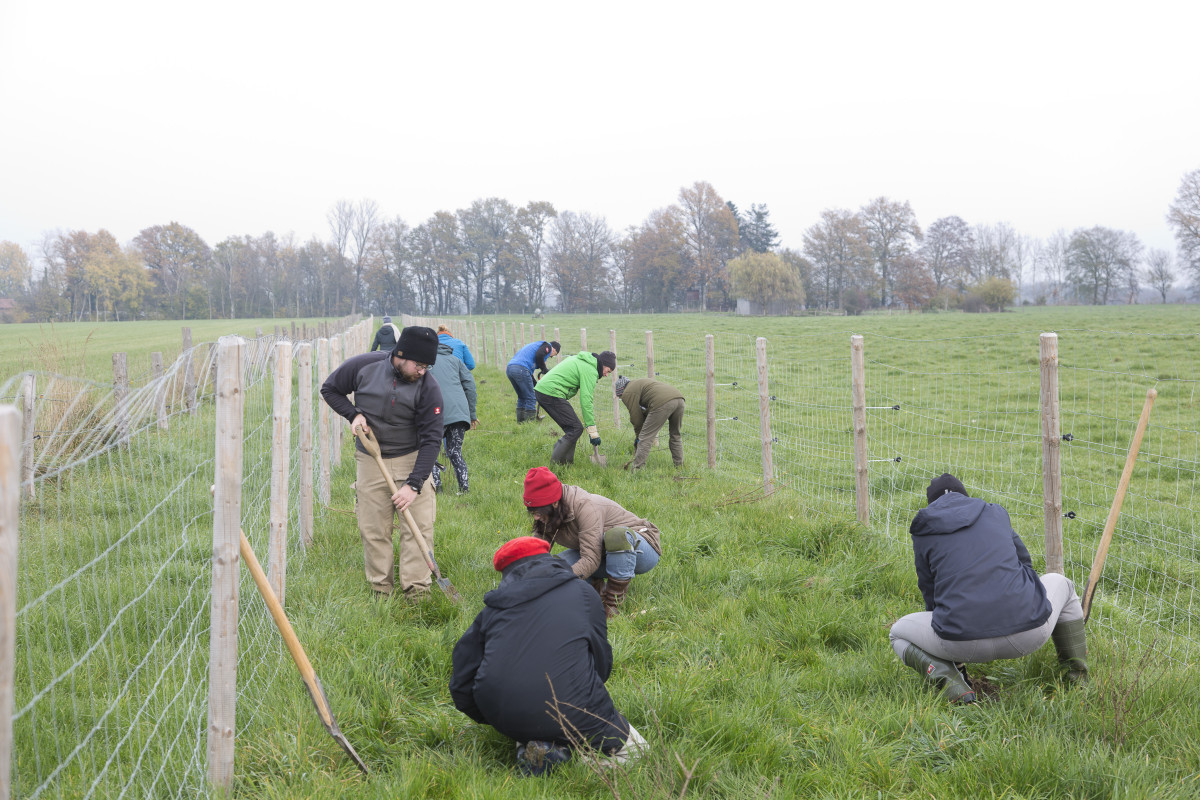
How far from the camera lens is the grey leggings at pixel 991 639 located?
337 cm

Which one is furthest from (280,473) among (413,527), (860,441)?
(860,441)

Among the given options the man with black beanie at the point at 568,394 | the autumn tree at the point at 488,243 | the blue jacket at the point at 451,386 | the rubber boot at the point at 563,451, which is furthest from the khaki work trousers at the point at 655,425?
the autumn tree at the point at 488,243

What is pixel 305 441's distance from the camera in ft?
18.7

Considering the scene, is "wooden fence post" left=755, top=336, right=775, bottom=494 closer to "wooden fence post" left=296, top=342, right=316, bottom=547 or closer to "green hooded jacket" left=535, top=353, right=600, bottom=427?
"green hooded jacket" left=535, top=353, right=600, bottom=427

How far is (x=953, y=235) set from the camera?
79.9 metres

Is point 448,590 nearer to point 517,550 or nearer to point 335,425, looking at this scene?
point 517,550

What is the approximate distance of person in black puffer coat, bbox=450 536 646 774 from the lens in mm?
2889

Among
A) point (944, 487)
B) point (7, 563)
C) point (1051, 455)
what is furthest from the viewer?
point (1051, 455)

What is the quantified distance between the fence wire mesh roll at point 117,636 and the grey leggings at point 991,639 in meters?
3.03

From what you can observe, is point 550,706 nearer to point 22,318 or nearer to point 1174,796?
point 1174,796

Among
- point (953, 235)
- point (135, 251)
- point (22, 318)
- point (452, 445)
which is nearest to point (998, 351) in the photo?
point (452, 445)

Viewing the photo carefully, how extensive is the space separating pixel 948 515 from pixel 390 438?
129 inches

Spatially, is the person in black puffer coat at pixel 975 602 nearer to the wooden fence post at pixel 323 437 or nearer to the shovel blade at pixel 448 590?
the shovel blade at pixel 448 590

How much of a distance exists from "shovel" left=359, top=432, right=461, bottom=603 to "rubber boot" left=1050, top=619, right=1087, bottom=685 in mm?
3292
